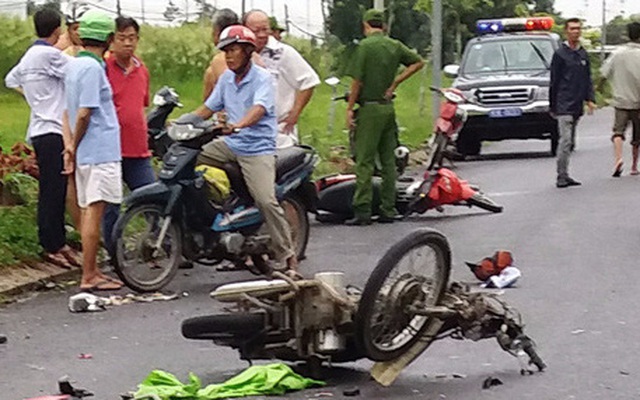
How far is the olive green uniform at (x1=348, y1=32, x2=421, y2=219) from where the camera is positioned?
588 inches

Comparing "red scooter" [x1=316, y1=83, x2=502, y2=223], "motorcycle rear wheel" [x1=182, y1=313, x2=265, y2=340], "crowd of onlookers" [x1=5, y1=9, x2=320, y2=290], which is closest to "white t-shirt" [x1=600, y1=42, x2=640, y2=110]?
"red scooter" [x1=316, y1=83, x2=502, y2=223]

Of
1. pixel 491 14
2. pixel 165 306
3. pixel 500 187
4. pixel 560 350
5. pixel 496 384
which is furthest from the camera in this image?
pixel 491 14

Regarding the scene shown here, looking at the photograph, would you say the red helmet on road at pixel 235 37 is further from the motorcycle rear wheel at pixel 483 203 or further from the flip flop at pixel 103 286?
the motorcycle rear wheel at pixel 483 203

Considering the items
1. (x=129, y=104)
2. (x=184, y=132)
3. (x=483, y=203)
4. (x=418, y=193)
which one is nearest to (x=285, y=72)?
(x=129, y=104)

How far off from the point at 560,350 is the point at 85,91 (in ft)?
12.7

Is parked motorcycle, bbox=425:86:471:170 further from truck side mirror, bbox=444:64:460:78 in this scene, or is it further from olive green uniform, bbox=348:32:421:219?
truck side mirror, bbox=444:64:460:78

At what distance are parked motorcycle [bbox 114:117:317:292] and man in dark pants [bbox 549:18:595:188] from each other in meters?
7.44

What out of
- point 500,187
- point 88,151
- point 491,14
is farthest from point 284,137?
point 491,14

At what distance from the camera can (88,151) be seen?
34.7ft

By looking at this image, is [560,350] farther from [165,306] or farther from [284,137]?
[284,137]

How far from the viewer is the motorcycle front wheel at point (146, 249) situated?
10.6m

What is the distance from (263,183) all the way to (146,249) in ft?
3.12

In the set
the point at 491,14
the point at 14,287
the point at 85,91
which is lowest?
the point at 491,14

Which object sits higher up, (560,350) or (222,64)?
(222,64)
